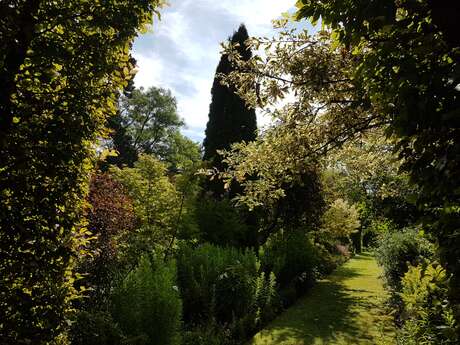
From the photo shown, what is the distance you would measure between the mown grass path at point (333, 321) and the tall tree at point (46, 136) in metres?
5.38

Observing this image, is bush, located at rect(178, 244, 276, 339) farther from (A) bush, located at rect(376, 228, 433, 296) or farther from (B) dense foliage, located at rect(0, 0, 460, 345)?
(A) bush, located at rect(376, 228, 433, 296)

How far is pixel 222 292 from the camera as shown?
9.41 meters

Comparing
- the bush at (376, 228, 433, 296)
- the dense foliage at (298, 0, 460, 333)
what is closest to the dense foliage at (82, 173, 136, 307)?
the dense foliage at (298, 0, 460, 333)

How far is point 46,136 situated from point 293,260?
11585mm

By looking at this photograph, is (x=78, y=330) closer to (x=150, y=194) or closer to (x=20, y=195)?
(x=20, y=195)

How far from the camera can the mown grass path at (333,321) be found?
829 cm

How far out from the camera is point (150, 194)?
42.3ft

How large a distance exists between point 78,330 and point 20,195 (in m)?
2.64

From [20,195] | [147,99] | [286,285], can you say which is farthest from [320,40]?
[147,99]

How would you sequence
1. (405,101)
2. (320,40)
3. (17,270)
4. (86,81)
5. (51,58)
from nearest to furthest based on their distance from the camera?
(405,101), (17,270), (51,58), (86,81), (320,40)

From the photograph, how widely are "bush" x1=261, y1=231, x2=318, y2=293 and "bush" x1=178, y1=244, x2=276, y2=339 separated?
2.42 metres

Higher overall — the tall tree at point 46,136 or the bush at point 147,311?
the tall tree at point 46,136

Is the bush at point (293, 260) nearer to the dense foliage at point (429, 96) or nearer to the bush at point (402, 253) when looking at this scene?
the bush at point (402, 253)

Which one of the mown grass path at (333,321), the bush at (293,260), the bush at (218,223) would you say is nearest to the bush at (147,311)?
the mown grass path at (333,321)
